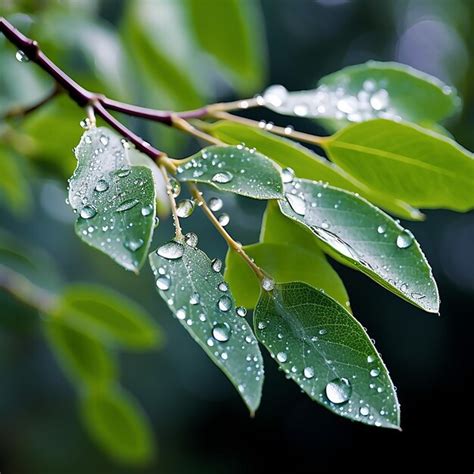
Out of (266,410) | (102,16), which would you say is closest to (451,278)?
(266,410)

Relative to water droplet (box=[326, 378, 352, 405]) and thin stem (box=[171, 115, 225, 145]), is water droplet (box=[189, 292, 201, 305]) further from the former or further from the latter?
thin stem (box=[171, 115, 225, 145])

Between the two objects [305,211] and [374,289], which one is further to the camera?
[374,289]

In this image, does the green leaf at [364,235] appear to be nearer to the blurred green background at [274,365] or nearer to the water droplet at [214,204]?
the water droplet at [214,204]

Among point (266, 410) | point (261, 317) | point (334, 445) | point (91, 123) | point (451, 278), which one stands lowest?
point (334, 445)

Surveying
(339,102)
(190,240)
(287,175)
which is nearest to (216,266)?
(190,240)

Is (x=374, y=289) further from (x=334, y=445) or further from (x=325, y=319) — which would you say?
(x=325, y=319)

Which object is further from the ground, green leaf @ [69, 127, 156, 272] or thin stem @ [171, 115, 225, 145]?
green leaf @ [69, 127, 156, 272]

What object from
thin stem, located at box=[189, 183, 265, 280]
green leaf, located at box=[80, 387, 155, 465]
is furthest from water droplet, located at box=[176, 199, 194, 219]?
green leaf, located at box=[80, 387, 155, 465]

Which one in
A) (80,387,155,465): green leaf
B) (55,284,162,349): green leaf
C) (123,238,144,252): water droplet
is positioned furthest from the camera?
(80,387,155,465): green leaf
